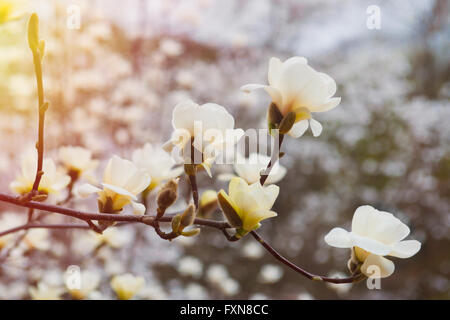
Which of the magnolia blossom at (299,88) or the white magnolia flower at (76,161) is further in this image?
the white magnolia flower at (76,161)

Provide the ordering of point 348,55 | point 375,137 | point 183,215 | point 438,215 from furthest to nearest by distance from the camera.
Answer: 1. point 348,55
2. point 375,137
3. point 438,215
4. point 183,215

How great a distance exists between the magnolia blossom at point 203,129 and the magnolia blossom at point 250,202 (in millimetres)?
30

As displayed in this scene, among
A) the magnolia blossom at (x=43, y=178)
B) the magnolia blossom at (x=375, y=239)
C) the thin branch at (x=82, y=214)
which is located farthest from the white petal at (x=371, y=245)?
the magnolia blossom at (x=43, y=178)

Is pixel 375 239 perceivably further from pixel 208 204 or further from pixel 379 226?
pixel 208 204

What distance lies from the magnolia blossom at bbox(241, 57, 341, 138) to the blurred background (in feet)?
3.52

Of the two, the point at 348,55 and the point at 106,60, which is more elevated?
the point at 348,55

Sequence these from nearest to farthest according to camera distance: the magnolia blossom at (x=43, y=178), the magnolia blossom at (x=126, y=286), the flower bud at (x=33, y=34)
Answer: the flower bud at (x=33, y=34)
the magnolia blossom at (x=43, y=178)
the magnolia blossom at (x=126, y=286)

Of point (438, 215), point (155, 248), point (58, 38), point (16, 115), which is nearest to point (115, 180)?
point (58, 38)

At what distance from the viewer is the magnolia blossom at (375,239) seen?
0.31 meters

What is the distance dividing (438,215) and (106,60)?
1852 mm

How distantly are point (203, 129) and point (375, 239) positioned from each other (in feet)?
0.52

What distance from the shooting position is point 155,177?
1.25ft

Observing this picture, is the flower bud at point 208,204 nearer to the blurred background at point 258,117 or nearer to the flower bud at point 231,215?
the flower bud at point 231,215

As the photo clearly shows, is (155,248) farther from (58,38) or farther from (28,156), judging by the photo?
(28,156)
